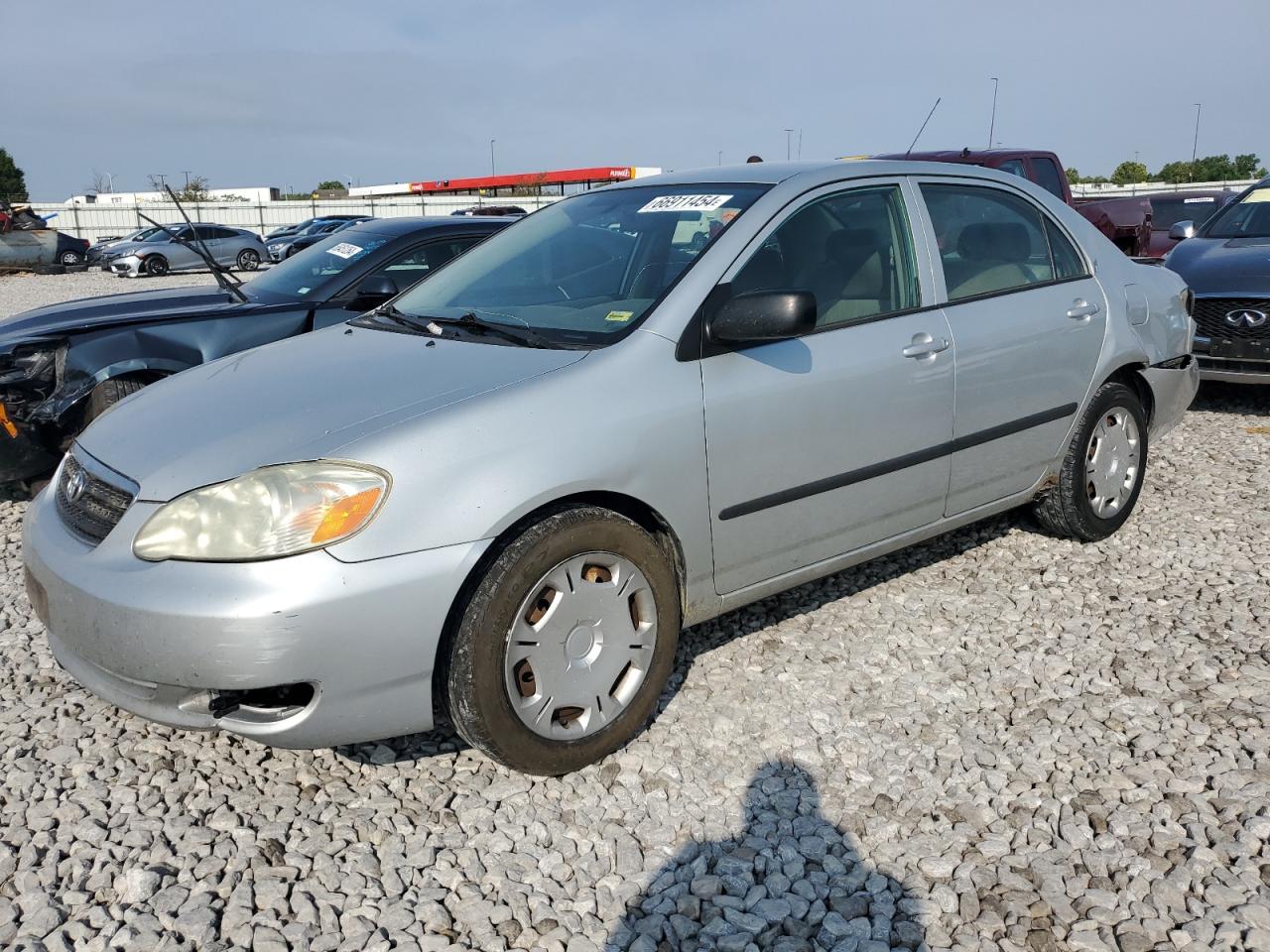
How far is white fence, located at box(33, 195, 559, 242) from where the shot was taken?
3819 cm

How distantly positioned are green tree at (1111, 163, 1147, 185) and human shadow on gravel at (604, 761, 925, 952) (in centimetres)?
6584

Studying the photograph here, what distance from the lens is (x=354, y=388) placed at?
288 cm

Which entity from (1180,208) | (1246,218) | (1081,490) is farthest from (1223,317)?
(1180,208)

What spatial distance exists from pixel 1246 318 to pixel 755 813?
19.3 feet

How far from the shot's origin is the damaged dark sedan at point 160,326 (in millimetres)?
4898

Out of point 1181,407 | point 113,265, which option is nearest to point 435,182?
point 113,265

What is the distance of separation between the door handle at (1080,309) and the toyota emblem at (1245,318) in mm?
3313

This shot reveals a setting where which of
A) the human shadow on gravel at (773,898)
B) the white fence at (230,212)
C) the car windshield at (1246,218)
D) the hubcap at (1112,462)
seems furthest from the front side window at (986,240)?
the white fence at (230,212)

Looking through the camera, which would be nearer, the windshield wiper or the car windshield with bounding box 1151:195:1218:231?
the windshield wiper

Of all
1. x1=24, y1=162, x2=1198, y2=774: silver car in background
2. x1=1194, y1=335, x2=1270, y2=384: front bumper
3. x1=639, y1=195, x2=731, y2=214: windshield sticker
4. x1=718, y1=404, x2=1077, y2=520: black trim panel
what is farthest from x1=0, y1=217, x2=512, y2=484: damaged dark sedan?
x1=1194, y1=335, x2=1270, y2=384: front bumper

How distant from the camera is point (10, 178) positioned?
69.9m

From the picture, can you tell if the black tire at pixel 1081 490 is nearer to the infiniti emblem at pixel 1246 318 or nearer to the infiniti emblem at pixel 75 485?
the infiniti emblem at pixel 1246 318

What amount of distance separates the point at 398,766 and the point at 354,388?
1.09m

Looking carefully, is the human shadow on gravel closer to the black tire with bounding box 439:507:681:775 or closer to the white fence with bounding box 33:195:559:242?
the black tire with bounding box 439:507:681:775
